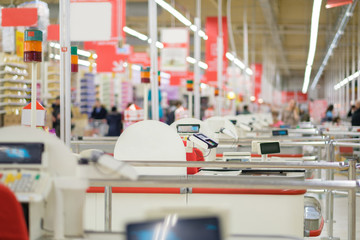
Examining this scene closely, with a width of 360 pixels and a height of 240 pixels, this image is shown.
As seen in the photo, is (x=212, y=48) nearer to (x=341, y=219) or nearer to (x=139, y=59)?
(x=139, y=59)

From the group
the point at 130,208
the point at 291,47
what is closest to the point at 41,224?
the point at 130,208

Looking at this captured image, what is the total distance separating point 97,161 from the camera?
9.07 feet

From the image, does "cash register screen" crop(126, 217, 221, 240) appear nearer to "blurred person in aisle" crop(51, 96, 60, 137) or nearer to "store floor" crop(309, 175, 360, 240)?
"store floor" crop(309, 175, 360, 240)

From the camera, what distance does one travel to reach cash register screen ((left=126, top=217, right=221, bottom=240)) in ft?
Answer: 6.60

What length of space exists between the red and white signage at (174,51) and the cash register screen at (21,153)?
994 cm

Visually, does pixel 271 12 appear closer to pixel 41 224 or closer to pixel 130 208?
pixel 130 208

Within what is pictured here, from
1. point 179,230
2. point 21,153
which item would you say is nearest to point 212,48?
point 21,153

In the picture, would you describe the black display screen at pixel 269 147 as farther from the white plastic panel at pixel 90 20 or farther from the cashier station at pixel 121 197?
the white plastic panel at pixel 90 20

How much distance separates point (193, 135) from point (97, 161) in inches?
106

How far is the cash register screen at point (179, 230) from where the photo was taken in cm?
201

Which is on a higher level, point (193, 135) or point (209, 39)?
point (209, 39)

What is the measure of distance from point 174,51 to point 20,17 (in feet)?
22.6

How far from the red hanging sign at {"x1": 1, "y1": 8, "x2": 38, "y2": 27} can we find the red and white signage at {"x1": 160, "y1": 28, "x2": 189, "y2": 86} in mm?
6386

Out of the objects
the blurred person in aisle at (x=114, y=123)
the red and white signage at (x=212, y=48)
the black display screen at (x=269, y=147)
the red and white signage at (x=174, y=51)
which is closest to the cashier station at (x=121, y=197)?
the black display screen at (x=269, y=147)
